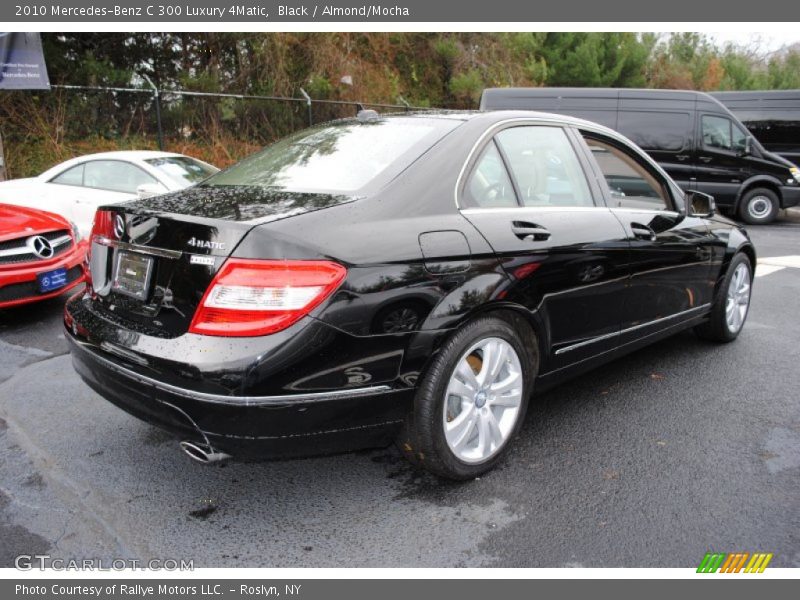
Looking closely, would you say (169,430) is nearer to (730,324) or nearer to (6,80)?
(730,324)

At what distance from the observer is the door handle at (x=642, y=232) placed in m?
3.57

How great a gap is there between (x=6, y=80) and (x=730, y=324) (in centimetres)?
1119

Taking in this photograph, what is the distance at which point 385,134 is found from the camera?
3.09 m

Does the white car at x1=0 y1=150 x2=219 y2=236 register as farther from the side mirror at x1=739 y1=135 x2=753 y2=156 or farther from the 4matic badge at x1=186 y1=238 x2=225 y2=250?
the side mirror at x1=739 y1=135 x2=753 y2=156

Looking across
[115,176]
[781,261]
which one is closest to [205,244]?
[115,176]

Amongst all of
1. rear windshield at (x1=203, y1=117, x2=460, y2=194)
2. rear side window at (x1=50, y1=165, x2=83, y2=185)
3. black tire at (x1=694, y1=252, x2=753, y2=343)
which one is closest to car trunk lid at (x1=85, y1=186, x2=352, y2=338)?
rear windshield at (x1=203, y1=117, x2=460, y2=194)

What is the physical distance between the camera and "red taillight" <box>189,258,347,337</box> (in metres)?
2.20

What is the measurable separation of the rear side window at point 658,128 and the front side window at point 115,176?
8.48 m

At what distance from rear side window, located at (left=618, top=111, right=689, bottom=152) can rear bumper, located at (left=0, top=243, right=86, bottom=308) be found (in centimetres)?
974

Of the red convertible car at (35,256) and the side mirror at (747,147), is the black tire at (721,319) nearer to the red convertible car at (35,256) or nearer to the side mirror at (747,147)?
the red convertible car at (35,256)

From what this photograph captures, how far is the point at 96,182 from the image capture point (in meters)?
7.46

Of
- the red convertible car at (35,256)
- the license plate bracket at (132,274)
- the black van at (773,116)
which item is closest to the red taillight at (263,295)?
the license plate bracket at (132,274)

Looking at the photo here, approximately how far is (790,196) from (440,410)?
12271 mm

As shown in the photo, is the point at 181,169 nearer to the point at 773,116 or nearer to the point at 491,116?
the point at 491,116
